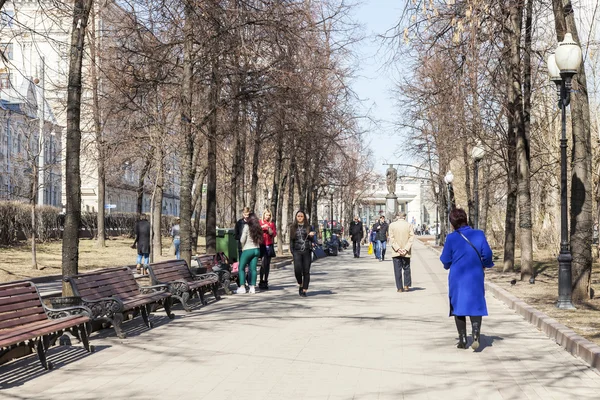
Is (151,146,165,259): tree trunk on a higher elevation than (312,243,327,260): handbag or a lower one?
higher

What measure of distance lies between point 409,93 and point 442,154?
9.90 metres

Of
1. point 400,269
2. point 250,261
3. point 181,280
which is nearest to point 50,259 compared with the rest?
point 250,261

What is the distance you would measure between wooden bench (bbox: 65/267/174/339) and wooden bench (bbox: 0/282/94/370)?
23.5 inches

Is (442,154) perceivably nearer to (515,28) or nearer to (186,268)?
(515,28)

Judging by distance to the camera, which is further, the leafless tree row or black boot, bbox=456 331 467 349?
the leafless tree row

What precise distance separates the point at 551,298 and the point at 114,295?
8.32 metres

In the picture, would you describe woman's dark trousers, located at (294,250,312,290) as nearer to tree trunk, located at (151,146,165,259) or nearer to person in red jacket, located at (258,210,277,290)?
person in red jacket, located at (258,210,277,290)

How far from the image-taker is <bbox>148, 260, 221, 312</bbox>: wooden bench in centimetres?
1542

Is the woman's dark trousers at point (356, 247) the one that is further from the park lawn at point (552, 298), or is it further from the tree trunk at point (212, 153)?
the tree trunk at point (212, 153)

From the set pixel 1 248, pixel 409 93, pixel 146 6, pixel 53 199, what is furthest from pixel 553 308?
pixel 53 199

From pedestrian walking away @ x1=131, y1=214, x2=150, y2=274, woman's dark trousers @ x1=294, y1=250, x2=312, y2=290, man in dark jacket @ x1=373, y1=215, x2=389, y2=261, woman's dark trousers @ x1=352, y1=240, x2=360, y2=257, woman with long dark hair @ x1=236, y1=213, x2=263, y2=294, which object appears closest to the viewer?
woman's dark trousers @ x1=294, y1=250, x2=312, y2=290

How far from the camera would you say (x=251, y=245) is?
63.7 feet

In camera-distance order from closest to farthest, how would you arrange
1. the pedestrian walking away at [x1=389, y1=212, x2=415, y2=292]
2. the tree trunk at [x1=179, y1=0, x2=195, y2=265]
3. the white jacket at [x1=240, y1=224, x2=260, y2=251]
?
the white jacket at [x1=240, y1=224, x2=260, y2=251] → the tree trunk at [x1=179, y1=0, x2=195, y2=265] → the pedestrian walking away at [x1=389, y1=212, x2=415, y2=292]

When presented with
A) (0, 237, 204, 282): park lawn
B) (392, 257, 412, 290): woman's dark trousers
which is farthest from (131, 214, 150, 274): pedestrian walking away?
(392, 257, 412, 290): woman's dark trousers
